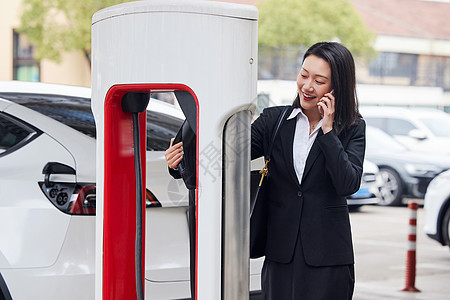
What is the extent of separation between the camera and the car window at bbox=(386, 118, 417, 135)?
1435 cm

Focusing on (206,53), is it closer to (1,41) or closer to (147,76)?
(147,76)

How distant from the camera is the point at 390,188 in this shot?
13.4 metres

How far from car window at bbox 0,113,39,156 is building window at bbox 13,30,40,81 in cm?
2402

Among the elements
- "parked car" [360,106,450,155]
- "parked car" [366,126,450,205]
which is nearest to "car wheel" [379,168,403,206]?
"parked car" [366,126,450,205]

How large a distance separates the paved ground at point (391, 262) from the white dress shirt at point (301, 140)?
3727 mm

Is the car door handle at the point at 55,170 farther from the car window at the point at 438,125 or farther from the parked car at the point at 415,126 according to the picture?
the car window at the point at 438,125

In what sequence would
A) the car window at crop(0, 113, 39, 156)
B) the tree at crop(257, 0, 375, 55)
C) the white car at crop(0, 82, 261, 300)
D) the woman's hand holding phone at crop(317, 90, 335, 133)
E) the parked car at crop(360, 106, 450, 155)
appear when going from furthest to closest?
the tree at crop(257, 0, 375, 55) → the parked car at crop(360, 106, 450, 155) → the car window at crop(0, 113, 39, 156) → the white car at crop(0, 82, 261, 300) → the woman's hand holding phone at crop(317, 90, 335, 133)

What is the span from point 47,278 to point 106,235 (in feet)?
2.43

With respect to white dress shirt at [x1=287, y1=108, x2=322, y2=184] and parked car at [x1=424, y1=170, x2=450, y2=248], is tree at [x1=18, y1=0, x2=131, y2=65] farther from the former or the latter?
white dress shirt at [x1=287, y1=108, x2=322, y2=184]

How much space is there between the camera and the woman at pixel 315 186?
8.89 ft

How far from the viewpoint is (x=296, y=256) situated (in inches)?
108

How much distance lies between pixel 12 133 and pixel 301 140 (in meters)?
1.60

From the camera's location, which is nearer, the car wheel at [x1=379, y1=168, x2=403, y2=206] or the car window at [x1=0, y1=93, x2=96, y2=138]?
A: the car window at [x1=0, y1=93, x2=96, y2=138]

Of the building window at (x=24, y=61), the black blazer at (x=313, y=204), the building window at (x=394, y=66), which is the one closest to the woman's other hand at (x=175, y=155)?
the black blazer at (x=313, y=204)
